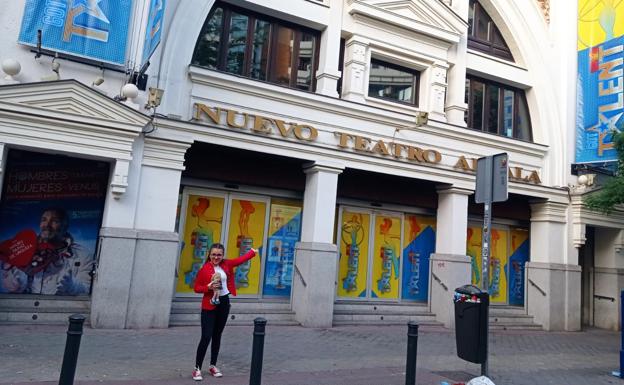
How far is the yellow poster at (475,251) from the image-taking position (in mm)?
14922

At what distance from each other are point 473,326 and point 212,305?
3385mm

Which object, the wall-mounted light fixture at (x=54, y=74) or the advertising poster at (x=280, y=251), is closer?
the wall-mounted light fixture at (x=54, y=74)

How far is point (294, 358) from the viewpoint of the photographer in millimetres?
7848

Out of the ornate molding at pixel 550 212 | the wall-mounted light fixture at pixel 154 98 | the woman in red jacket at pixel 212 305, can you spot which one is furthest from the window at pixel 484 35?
the woman in red jacket at pixel 212 305

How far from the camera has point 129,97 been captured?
30.3 feet

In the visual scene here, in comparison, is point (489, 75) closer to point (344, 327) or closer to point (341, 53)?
point (341, 53)

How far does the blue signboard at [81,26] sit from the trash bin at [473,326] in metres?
7.31

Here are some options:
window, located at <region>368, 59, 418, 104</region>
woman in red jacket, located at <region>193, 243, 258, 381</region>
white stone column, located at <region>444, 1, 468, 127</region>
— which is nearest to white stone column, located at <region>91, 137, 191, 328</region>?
woman in red jacket, located at <region>193, 243, 258, 381</region>

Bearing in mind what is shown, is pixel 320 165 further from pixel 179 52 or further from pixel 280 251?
pixel 179 52

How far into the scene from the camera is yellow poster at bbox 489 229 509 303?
49.9ft

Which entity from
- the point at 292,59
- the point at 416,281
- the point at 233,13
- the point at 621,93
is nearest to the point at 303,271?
the point at 416,281

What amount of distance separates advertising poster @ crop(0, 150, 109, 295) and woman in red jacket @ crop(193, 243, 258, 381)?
510 cm

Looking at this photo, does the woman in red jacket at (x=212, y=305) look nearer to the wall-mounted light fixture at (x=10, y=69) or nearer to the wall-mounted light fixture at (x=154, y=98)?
the wall-mounted light fixture at (x=154, y=98)

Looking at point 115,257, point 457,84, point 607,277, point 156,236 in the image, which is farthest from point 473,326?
point 607,277
